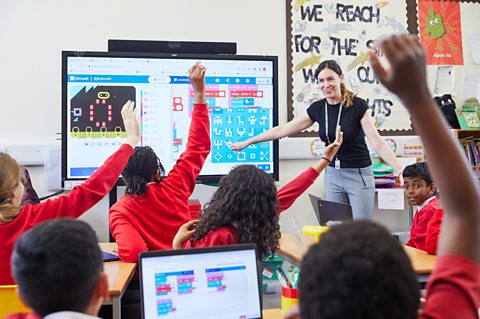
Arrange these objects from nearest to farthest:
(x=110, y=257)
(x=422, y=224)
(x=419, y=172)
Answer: (x=110, y=257), (x=422, y=224), (x=419, y=172)

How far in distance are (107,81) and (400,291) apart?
9.72 feet

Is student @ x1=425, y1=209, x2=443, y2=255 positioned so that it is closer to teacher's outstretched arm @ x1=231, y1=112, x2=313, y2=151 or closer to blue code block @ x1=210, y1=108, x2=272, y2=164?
teacher's outstretched arm @ x1=231, y1=112, x2=313, y2=151

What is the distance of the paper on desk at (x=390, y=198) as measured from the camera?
4.06 meters

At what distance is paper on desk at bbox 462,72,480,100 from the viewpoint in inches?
187

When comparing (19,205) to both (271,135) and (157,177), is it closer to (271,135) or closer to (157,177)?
(157,177)

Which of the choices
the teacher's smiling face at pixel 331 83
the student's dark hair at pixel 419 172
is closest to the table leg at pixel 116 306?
the student's dark hair at pixel 419 172

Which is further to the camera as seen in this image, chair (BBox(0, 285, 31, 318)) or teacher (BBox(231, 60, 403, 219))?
teacher (BBox(231, 60, 403, 219))

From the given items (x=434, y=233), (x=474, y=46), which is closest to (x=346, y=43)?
(x=474, y=46)

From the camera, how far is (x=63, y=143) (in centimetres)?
316

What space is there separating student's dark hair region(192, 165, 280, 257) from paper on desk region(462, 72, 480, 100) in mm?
3636

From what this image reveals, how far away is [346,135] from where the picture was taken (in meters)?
3.38

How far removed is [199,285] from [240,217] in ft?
1.65

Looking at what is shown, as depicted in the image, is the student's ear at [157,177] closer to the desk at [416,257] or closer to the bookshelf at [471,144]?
the desk at [416,257]

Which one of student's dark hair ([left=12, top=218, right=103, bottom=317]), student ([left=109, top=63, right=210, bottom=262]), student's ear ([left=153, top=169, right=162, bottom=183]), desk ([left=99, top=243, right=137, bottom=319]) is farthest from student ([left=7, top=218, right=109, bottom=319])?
student's ear ([left=153, top=169, right=162, bottom=183])
